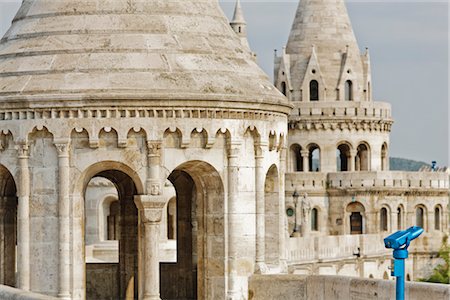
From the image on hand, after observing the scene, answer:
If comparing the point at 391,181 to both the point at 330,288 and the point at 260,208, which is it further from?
the point at 330,288

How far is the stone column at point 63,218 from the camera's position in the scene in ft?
78.8

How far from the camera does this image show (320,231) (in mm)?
93812

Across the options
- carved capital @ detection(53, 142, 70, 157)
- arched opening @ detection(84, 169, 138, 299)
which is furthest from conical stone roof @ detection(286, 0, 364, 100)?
carved capital @ detection(53, 142, 70, 157)

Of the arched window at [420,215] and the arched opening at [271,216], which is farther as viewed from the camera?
the arched window at [420,215]

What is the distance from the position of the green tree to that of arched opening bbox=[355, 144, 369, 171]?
7252 mm

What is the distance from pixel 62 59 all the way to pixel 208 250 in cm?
332

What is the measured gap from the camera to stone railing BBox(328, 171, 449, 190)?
9250cm

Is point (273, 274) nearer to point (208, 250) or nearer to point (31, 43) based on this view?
point (208, 250)

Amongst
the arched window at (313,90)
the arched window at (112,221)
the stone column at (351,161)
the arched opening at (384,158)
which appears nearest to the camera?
the arched window at (112,221)

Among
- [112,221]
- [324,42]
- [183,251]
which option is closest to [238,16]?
[324,42]

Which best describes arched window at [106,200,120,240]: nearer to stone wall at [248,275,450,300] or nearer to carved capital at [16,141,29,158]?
stone wall at [248,275,450,300]

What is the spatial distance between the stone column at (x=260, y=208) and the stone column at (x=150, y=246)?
5.10ft

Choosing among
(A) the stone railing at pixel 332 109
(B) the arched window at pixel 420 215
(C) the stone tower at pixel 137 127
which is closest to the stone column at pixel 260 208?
(C) the stone tower at pixel 137 127

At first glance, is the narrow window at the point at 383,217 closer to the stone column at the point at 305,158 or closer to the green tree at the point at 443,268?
the green tree at the point at 443,268
